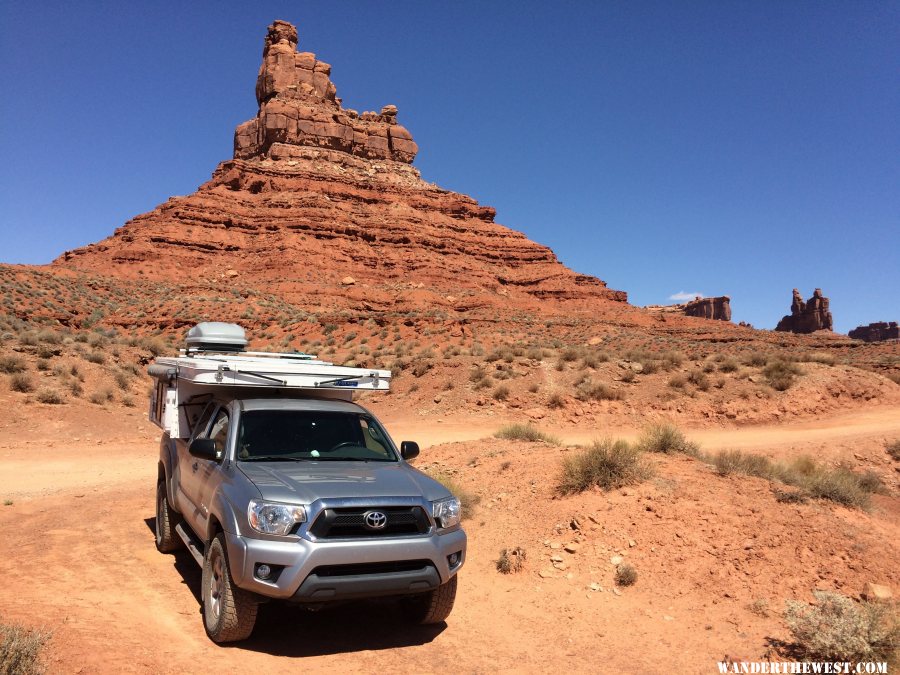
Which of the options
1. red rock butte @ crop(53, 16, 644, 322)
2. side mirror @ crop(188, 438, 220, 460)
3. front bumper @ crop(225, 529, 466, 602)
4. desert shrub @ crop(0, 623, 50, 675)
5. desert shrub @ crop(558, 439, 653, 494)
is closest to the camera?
desert shrub @ crop(0, 623, 50, 675)

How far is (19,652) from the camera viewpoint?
3518 millimetres

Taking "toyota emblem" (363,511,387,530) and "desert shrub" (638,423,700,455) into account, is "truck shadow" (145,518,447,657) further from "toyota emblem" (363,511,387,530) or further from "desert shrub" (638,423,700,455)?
"desert shrub" (638,423,700,455)

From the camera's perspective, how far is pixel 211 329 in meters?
8.56

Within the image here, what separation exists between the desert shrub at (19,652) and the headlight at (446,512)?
271cm

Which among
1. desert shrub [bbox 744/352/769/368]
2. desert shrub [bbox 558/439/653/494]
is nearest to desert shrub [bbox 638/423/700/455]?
desert shrub [bbox 558/439/653/494]

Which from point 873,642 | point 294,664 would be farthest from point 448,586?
point 873,642

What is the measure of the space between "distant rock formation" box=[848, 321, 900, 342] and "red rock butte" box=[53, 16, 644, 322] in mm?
86746

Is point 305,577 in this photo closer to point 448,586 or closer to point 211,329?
point 448,586

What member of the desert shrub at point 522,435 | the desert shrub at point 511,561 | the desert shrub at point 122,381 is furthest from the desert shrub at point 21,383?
the desert shrub at point 511,561

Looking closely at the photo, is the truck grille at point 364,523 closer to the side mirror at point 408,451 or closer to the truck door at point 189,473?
the side mirror at point 408,451

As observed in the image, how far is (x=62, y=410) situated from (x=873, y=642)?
18709mm

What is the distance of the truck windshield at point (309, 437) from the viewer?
17.9 ft

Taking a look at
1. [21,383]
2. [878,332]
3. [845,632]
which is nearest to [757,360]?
[845,632]

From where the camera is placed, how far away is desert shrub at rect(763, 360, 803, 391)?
19.4 meters
